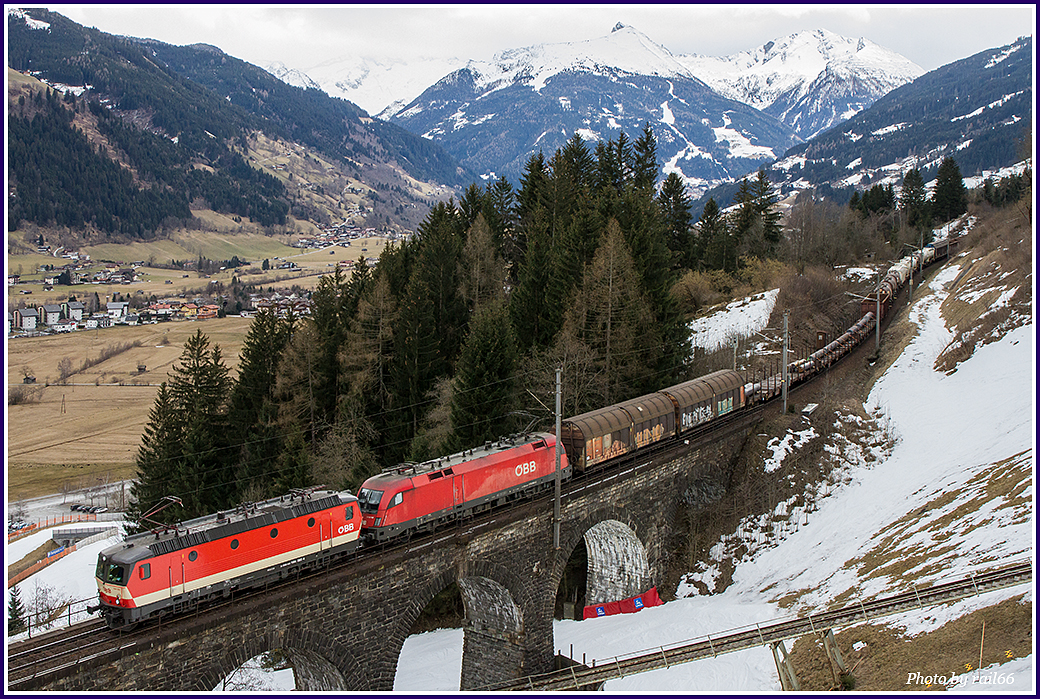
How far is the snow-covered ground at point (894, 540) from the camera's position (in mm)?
29062

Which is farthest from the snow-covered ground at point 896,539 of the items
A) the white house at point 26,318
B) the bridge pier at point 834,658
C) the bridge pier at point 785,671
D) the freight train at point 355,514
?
the white house at point 26,318

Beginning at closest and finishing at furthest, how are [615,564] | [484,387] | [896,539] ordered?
[896,539] < [615,564] < [484,387]

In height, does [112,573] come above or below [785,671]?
above

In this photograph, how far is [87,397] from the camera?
416ft

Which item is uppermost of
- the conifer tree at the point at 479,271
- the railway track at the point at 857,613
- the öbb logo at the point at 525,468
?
the conifer tree at the point at 479,271

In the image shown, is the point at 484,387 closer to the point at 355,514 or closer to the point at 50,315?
the point at 355,514

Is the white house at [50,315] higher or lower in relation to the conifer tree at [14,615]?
higher

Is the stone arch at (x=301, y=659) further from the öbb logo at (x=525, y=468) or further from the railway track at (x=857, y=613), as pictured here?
the öbb logo at (x=525, y=468)

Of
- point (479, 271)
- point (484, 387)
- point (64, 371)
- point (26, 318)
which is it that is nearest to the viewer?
point (484, 387)

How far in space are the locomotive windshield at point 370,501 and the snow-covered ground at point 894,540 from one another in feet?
39.7

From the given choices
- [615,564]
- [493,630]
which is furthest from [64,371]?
[493,630]

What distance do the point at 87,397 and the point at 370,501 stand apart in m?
117

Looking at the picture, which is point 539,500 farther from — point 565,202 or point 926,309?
point 926,309

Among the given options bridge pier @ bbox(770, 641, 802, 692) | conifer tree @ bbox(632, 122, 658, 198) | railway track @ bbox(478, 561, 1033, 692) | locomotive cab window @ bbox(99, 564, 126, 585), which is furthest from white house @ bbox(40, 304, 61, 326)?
bridge pier @ bbox(770, 641, 802, 692)
